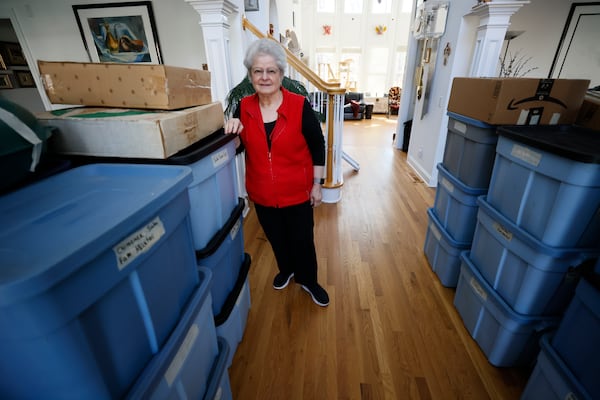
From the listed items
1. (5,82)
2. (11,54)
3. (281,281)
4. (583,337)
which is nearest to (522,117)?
(583,337)

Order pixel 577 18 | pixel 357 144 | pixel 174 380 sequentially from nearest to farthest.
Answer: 1. pixel 174 380
2. pixel 577 18
3. pixel 357 144

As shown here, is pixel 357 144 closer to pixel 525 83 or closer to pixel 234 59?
pixel 234 59

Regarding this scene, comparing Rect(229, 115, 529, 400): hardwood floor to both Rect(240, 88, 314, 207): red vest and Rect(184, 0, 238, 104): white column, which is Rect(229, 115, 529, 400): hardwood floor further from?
Rect(184, 0, 238, 104): white column

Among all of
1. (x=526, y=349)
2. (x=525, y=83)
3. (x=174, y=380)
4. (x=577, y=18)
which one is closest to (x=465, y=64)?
(x=525, y=83)

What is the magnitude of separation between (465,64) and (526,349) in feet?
9.04

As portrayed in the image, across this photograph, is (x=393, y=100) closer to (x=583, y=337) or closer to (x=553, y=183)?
(x=553, y=183)

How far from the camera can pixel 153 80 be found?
38.4 inches

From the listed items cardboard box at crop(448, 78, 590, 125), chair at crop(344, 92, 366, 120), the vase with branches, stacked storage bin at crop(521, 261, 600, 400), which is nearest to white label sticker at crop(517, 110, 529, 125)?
cardboard box at crop(448, 78, 590, 125)

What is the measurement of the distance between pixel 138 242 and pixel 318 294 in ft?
4.60

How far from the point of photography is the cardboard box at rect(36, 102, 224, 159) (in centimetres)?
83

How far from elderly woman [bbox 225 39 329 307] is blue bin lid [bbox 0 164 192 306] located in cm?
58

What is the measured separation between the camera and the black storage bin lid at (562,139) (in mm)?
948

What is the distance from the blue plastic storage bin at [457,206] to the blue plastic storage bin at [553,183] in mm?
306

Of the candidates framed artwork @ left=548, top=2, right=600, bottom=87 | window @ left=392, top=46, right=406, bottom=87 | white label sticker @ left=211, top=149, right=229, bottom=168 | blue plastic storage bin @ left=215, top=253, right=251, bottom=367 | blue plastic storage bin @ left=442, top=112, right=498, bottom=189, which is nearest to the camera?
white label sticker @ left=211, top=149, right=229, bottom=168
